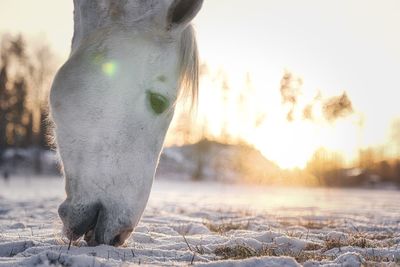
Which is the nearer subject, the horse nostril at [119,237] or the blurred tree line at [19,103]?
the horse nostril at [119,237]

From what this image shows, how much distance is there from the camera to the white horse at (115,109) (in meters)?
2.48

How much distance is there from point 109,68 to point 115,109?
24 centimetres

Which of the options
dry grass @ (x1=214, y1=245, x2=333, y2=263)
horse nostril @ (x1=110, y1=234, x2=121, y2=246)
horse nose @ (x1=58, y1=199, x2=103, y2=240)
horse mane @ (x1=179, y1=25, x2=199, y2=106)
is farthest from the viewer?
horse mane @ (x1=179, y1=25, x2=199, y2=106)

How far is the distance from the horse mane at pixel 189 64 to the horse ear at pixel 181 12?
0.18 meters

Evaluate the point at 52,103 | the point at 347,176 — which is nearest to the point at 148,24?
the point at 52,103

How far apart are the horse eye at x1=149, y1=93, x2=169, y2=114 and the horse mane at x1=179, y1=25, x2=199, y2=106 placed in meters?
0.22

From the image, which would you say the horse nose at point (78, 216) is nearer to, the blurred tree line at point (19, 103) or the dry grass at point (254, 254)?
the dry grass at point (254, 254)

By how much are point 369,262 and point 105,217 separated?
147cm

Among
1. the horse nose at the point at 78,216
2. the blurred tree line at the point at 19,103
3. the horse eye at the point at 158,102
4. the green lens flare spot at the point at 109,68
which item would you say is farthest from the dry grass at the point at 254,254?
the blurred tree line at the point at 19,103

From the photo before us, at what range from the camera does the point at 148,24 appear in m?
2.71

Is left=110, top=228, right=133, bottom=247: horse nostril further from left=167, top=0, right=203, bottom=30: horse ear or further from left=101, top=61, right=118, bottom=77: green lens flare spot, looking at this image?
left=167, top=0, right=203, bottom=30: horse ear

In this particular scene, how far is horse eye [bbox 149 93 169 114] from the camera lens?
8.73ft

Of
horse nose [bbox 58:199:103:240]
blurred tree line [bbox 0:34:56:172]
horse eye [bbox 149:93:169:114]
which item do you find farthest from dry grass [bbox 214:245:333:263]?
blurred tree line [bbox 0:34:56:172]

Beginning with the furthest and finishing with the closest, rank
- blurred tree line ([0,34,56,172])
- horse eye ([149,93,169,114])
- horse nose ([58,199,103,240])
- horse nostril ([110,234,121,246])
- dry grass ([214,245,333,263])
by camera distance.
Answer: blurred tree line ([0,34,56,172])
dry grass ([214,245,333,263])
horse eye ([149,93,169,114])
horse nostril ([110,234,121,246])
horse nose ([58,199,103,240])
